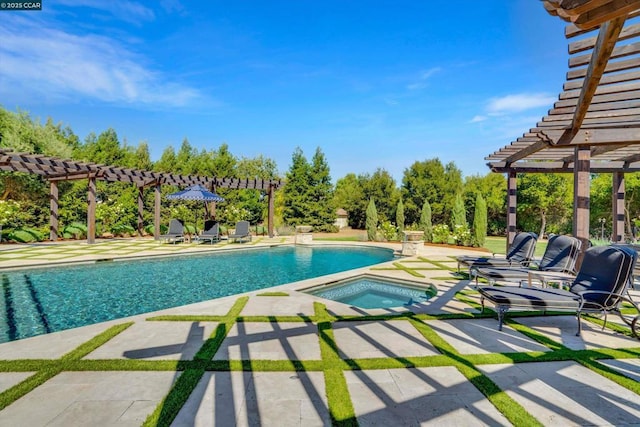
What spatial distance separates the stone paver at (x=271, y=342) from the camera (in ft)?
10.3

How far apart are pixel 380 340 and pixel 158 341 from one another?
2.43m

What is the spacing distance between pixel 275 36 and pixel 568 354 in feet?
50.4

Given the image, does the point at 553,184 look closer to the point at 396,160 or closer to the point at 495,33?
the point at 396,160

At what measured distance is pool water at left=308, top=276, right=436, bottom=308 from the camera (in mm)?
6090

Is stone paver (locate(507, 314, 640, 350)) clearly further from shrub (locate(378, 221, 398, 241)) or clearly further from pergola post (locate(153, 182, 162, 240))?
pergola post (locate(153, 182, 162, 240))

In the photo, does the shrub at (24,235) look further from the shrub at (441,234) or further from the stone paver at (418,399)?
the shrub at (441,234)

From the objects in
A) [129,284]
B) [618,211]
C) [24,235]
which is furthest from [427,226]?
[24,235]

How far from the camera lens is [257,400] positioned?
7.76ft

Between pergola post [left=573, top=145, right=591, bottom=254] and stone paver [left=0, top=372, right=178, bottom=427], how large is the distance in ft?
23.6

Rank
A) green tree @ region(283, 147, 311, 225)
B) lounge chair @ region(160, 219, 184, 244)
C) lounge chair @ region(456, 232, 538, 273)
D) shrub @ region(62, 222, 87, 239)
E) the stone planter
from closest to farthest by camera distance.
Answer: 1. lounge chair @ region(456, 232, 538, 273)
2. the stone planter
3. lounge chair @ region(160, 219, 184, 244)
4. shrub @ region(62, 222, 87, 239)
5. green tree @ region(283, 147, 311, 225)

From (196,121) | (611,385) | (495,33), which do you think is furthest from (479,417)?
(196,121)

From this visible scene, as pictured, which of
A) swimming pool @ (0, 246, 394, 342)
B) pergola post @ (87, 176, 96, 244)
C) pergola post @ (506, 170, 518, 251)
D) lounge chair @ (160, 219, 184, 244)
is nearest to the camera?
swimming pool @ (0, 246, 394, 342)

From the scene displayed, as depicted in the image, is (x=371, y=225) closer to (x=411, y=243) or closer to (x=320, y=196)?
(x=411, y=243)

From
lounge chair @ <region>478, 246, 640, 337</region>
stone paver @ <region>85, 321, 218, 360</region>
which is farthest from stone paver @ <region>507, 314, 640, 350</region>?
stone paver @ <region>85, 321, 218, 360</region>
